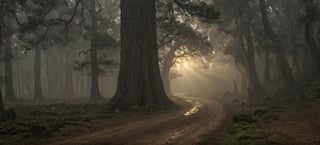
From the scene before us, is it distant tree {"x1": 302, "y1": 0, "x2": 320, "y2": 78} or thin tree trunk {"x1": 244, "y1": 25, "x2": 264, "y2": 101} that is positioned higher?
distant tree {"x1": 302, "y1": 0, "x2": 320, "y2": 78}

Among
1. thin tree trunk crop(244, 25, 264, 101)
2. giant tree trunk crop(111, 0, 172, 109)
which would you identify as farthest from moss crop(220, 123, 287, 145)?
thin tree trunk crop(244, 25, 264, 101)

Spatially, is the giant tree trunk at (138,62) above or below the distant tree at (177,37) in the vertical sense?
below

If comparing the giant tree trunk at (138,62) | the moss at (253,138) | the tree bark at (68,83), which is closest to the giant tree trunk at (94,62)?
the giant tree trunk at (138,62)

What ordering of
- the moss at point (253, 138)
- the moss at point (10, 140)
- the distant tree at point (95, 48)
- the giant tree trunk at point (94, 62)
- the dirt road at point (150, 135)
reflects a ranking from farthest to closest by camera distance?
the giant tree trunk at point (94, 62) → the distant tree at point (95, 48) → the moss at point (10, 140) → the dirt road at point (150, 135) → the moss at point (253, 138)

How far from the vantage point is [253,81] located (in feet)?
113

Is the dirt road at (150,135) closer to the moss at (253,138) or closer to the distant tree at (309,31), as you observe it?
the moss at (253,138)

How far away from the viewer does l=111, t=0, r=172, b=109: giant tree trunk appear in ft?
77.6

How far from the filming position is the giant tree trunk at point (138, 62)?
2366 cm

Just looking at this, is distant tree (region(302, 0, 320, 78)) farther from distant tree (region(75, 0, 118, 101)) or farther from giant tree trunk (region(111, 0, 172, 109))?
distant tree (region(75, 0, 118, 101))

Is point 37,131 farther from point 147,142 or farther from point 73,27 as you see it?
point 73,27

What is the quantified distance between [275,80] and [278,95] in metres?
13.4

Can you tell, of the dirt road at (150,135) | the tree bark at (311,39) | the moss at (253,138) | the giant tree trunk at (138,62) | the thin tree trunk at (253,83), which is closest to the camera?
the moss at (253,138)

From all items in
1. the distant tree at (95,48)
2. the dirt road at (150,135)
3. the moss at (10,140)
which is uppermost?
the distant tree at (95,48)

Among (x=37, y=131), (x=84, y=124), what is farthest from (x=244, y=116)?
(x=37, y=131)
